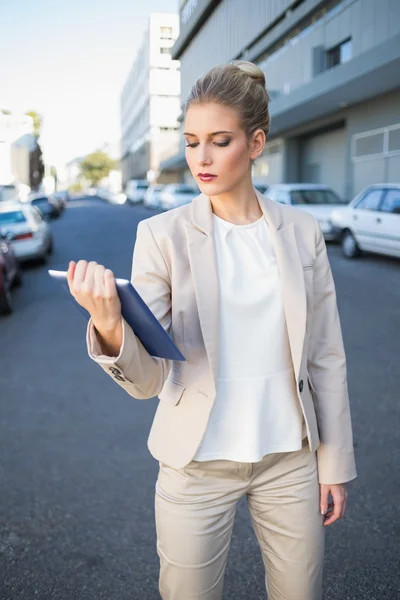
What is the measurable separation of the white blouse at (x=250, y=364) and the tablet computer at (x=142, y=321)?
0.20m

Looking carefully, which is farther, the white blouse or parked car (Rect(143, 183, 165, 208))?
parked car (Rect(143, 183, 165, 208))

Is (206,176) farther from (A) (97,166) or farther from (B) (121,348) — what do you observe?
(A) (97,166)

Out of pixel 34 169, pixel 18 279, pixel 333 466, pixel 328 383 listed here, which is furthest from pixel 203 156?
pixel 34 169

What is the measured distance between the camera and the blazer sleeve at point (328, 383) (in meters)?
1.75

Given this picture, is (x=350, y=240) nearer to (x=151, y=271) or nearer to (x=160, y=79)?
(x=160, y=79)

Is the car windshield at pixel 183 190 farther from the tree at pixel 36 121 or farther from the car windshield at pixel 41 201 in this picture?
the tree at pixel 36 121

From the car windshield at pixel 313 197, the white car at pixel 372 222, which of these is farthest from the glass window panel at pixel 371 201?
the car windshield at pixel 313 197

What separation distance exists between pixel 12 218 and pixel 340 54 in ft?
50.0

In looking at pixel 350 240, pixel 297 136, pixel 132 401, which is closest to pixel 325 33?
pixel 297 136

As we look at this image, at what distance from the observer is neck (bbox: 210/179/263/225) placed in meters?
1.69

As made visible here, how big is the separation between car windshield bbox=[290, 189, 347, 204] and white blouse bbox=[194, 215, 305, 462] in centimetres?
1480

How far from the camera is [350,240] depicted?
1313 centimetres

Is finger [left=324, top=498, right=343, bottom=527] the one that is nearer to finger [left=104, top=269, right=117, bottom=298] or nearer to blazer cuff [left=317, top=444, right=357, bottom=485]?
blazer cuff [left=317, top=444, right=357, bottom=485]

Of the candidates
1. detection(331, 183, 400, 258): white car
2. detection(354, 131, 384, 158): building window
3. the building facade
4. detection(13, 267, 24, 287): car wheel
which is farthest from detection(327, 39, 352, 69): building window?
detection(13, 267, 24, 287): car wheel
